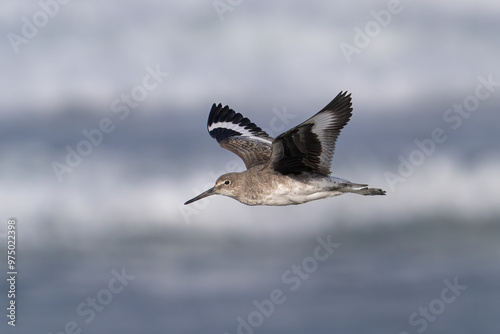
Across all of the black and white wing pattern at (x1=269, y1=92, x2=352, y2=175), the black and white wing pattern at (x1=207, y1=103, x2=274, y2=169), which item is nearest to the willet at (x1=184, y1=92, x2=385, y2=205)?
the black and white wing pattern at (x1=269, y1=92, x2=352, y2=175)

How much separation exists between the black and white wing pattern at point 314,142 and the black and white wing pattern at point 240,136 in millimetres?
1361

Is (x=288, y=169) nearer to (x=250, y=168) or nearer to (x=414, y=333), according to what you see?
(x=250, y=168)

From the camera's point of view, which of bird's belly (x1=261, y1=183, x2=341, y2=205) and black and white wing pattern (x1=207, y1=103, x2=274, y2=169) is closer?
bird's belly (x1=261, y1=183, x2=341, y2=205)

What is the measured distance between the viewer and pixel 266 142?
41.3 ft

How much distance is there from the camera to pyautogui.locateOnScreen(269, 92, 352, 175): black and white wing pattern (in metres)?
9.56

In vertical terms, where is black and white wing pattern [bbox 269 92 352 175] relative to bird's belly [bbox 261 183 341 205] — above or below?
above

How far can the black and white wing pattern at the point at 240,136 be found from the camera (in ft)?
38.5

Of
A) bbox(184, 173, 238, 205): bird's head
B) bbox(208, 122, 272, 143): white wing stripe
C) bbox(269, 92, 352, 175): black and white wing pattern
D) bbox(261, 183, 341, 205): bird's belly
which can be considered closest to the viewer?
bbox(269, 92, 352, 175): black and white wing pattern

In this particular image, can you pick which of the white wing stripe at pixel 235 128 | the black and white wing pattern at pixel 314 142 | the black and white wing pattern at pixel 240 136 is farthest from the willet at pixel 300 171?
the white wing stripe at pixel 235 128

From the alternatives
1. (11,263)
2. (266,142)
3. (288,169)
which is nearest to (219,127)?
(266,142)

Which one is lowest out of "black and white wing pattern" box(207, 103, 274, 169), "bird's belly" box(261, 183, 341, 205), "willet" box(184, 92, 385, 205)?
"bird's belly" box(261, 183, 341, 205)

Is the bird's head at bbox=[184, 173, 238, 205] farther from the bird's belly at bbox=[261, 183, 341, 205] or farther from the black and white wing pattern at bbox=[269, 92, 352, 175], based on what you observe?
the black and white wing pattern at bbox=[269, 92, 352, 175]

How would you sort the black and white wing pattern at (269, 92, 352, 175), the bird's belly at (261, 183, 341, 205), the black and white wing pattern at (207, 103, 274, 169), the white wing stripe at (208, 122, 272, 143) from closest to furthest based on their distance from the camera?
1. the black and white wing pattern at (269, 92, 352, 175)
2. the bird's belly at (261, 183, 341, 205)
3. the black and white wing pattern at (207, 103, 274, 169)
4. the white wing stripe at (208, 122, 272, 143)

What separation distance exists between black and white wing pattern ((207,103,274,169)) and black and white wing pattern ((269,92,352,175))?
1.36 m
